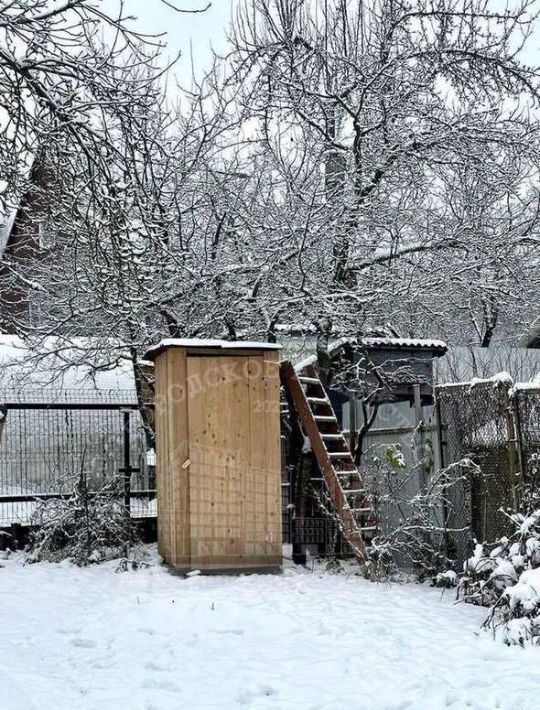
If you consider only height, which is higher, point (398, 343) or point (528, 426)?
point (398, 343)

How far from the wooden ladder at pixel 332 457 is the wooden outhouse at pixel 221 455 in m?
0.42

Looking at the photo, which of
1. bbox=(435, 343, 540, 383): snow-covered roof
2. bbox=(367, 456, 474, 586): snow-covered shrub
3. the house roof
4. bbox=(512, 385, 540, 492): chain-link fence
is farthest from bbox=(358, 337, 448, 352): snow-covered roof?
the house roof

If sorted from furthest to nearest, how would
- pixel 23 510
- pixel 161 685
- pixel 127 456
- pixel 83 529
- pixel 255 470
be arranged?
pixel 127 456 < pixel 23 510 < pixel 83 529 < pixel 255 470 < pixel 161 685

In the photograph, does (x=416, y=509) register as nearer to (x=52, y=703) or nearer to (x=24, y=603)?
(x=24, y=603)

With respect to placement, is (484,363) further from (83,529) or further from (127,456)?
(83,529)

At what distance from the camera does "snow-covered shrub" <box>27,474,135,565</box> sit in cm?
908

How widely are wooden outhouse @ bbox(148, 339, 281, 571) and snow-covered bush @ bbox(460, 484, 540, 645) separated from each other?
2.15 meters

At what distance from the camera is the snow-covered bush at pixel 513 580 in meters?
5.53

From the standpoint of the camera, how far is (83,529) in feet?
30.0

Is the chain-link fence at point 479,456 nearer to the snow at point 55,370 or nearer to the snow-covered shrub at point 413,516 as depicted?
the snow-covered shrub at point 413,516

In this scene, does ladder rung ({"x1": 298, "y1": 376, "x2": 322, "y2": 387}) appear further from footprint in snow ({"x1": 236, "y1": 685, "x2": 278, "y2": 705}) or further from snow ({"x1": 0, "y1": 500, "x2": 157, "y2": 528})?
footprint in snow ({"x1": 236, "y1": 685, "x2": 278, "y2": 705})

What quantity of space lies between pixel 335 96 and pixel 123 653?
6592mm

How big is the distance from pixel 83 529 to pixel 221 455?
1902mm

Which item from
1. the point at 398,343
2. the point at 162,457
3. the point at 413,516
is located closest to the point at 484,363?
the point at 398,343
